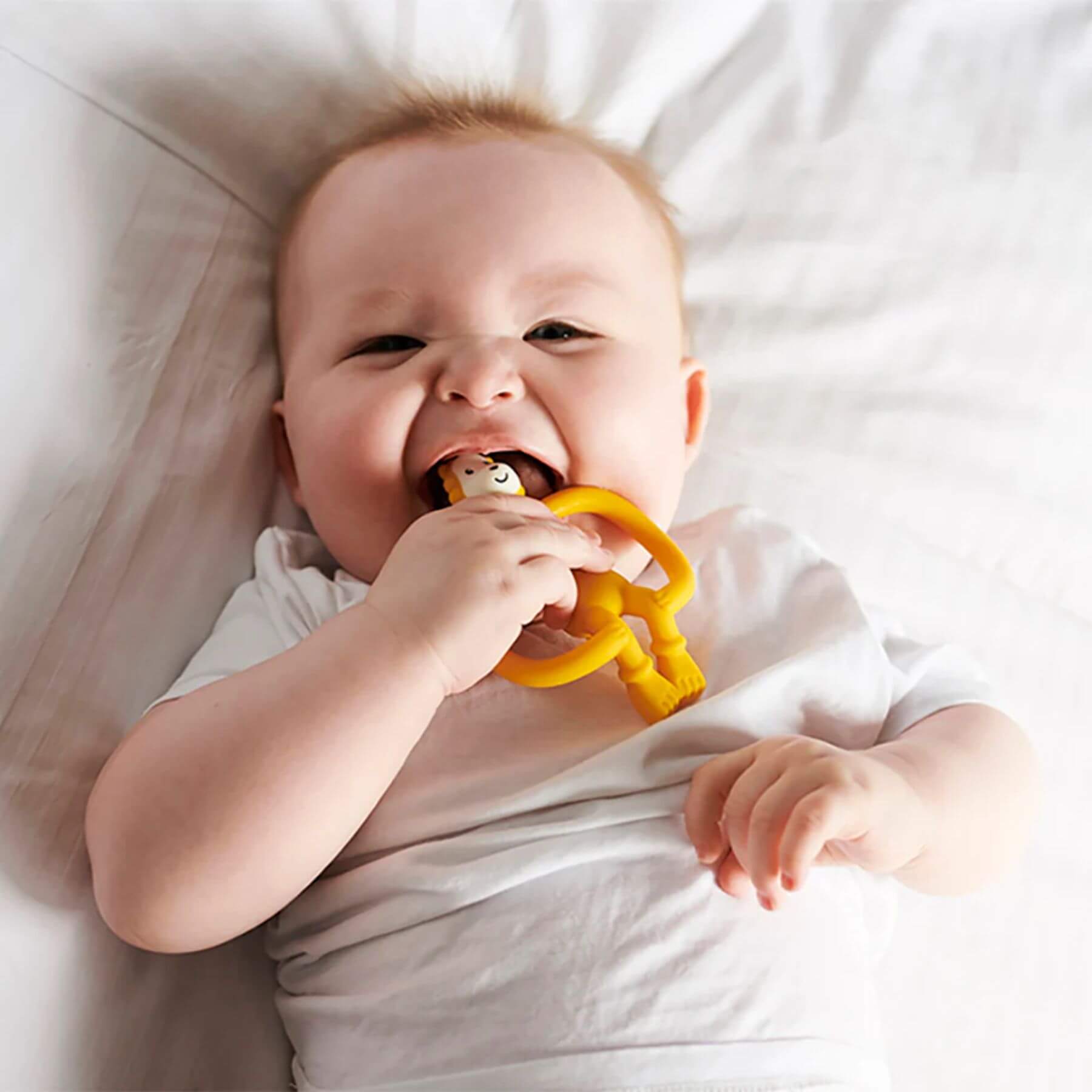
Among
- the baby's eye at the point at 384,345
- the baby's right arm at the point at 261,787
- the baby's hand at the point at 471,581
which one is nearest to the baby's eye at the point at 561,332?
the baby's eye at the point at 384,345

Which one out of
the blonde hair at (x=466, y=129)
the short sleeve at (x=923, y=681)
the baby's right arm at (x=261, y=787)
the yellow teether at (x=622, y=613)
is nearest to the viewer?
the baby's right arm at (x=261, y=787)

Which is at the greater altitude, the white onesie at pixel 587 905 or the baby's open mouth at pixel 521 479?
the baby's open mouth at pixel 521 479

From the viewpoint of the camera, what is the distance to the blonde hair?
1.13 m

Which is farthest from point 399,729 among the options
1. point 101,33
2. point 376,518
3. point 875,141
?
point 875,141

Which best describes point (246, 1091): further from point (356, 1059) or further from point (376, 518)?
point (376, 518)

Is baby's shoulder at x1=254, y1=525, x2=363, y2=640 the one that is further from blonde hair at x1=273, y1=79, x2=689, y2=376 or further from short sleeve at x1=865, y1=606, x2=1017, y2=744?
short sleeve at x1=865, y1=606, x2=1017, y2=744

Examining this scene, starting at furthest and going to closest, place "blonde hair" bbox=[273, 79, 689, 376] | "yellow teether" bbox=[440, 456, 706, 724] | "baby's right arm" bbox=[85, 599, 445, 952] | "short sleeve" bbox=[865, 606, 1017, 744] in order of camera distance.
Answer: "blonde hair" bbox=[273, 79, 689, 376] < "short sleeve" bbox=[865, 606, 1017, 744] < "yellow teether" bbox=[440, 456, 706, 724] < "baby's right arm" bbox=[85, 599, 445, 952]

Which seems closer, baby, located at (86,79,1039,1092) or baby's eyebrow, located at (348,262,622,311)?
baby, located at (86,79,1039,1092)

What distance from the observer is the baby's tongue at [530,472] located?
3.26 feet

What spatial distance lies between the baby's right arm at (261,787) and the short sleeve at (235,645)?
0.38 feet

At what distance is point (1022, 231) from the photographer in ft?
4.32

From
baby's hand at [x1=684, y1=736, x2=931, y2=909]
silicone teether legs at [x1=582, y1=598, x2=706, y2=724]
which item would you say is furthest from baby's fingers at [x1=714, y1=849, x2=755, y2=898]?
silicone teether legs at [x1=582, y1=598, x2=706, y2=724]

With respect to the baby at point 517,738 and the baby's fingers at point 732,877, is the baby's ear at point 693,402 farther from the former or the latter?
the baby's fingers at point 732,877

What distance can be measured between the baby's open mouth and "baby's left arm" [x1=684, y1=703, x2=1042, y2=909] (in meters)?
0.26
